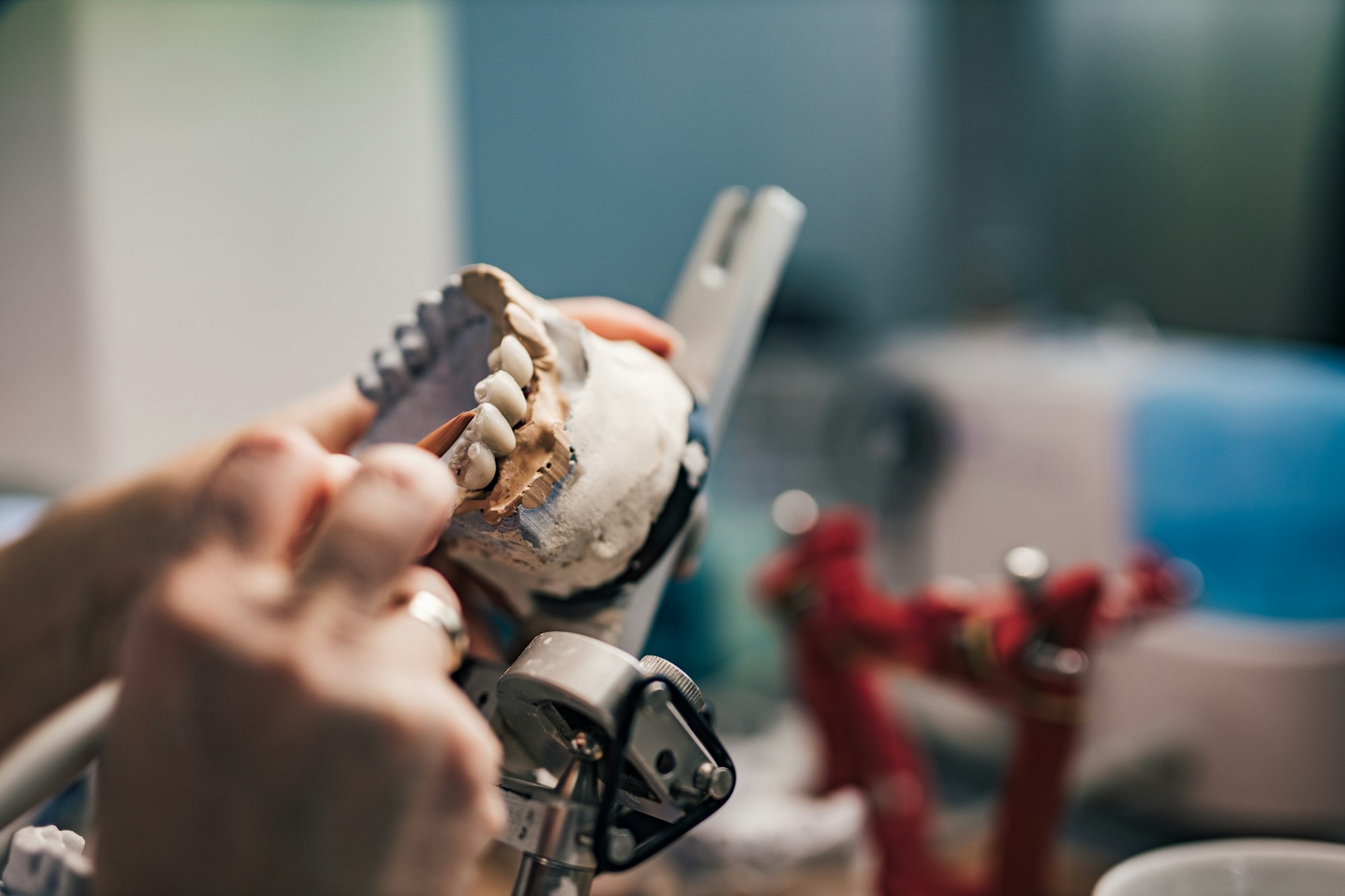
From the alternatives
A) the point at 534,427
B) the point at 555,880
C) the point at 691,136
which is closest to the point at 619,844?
the point at 555,880

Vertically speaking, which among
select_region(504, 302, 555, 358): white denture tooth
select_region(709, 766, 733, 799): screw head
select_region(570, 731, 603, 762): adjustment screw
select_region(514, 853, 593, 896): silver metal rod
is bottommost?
select_region(514, 853, 593, 896): silver metal rod

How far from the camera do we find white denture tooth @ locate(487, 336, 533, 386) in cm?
31

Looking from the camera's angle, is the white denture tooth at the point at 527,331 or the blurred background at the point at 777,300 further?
the blurred background at the point at 777,300

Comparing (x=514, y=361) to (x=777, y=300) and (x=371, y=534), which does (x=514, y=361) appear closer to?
(x=371, y=534)

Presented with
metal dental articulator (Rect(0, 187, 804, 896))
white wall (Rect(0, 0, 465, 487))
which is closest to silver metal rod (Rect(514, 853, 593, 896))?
metal dental articulator (Rect(0, 187, 804, 896))

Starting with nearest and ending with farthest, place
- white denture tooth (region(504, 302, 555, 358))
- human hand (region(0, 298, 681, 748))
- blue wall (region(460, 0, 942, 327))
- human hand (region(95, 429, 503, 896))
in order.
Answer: human hand (region(95, 429, 503, 896))
white denture tooth (region(504, 302, 555, 358))
human hand (region(0, 298, 681, 748))
blue wall (region(460, 0, 942, 327))

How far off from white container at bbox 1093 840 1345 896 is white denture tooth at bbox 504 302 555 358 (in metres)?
0.26

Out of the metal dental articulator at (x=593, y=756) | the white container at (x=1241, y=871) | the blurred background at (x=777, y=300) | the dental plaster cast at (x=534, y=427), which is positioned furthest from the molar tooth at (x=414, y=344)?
the blurred background at (x=777, y=300)

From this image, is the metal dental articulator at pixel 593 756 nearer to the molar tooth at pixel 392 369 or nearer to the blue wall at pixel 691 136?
the molar tooth at pixel 392 369

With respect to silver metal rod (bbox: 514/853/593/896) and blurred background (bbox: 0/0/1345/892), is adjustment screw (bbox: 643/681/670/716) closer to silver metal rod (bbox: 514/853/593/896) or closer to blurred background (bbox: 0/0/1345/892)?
silver metal rod (bbox: 514/853/593/896)

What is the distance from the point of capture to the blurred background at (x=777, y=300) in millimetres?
779

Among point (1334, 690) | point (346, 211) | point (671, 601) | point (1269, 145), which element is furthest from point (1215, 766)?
point (1269, 145)

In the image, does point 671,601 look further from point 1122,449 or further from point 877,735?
point 1122,449

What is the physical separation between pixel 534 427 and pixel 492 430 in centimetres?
2
